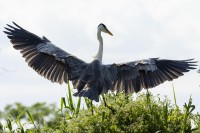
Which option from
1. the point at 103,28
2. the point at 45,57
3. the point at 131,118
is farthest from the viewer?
the point at 103,28

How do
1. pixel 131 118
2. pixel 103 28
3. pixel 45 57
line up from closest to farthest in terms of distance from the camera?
pixel 131 118 < pixel 45 57 < pixel 103 28

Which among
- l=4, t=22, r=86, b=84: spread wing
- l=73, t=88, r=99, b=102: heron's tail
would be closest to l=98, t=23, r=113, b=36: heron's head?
l=4, t=22, r=86, b=84: spread wing

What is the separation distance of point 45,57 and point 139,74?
1.98 m

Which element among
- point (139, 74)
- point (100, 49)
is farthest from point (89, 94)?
point (100, 49)

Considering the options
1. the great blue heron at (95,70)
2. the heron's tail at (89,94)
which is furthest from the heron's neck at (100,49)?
the heron's tail at (89,94)

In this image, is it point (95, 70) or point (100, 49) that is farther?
point (100, 49)

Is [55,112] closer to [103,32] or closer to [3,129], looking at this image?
[3,129]

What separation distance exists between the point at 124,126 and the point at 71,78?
2389mm

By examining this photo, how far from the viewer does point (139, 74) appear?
11.2 meters

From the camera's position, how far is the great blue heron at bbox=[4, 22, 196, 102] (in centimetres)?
Result: 1075

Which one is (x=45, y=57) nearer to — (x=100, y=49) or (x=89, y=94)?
(x=100, y=49)

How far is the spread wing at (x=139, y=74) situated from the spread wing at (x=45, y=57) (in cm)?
62

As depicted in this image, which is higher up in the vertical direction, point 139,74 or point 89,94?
point 139,74

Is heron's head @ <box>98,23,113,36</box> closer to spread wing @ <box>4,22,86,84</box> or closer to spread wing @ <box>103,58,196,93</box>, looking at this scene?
spread wing @ <box>4,22,86,84</box>
